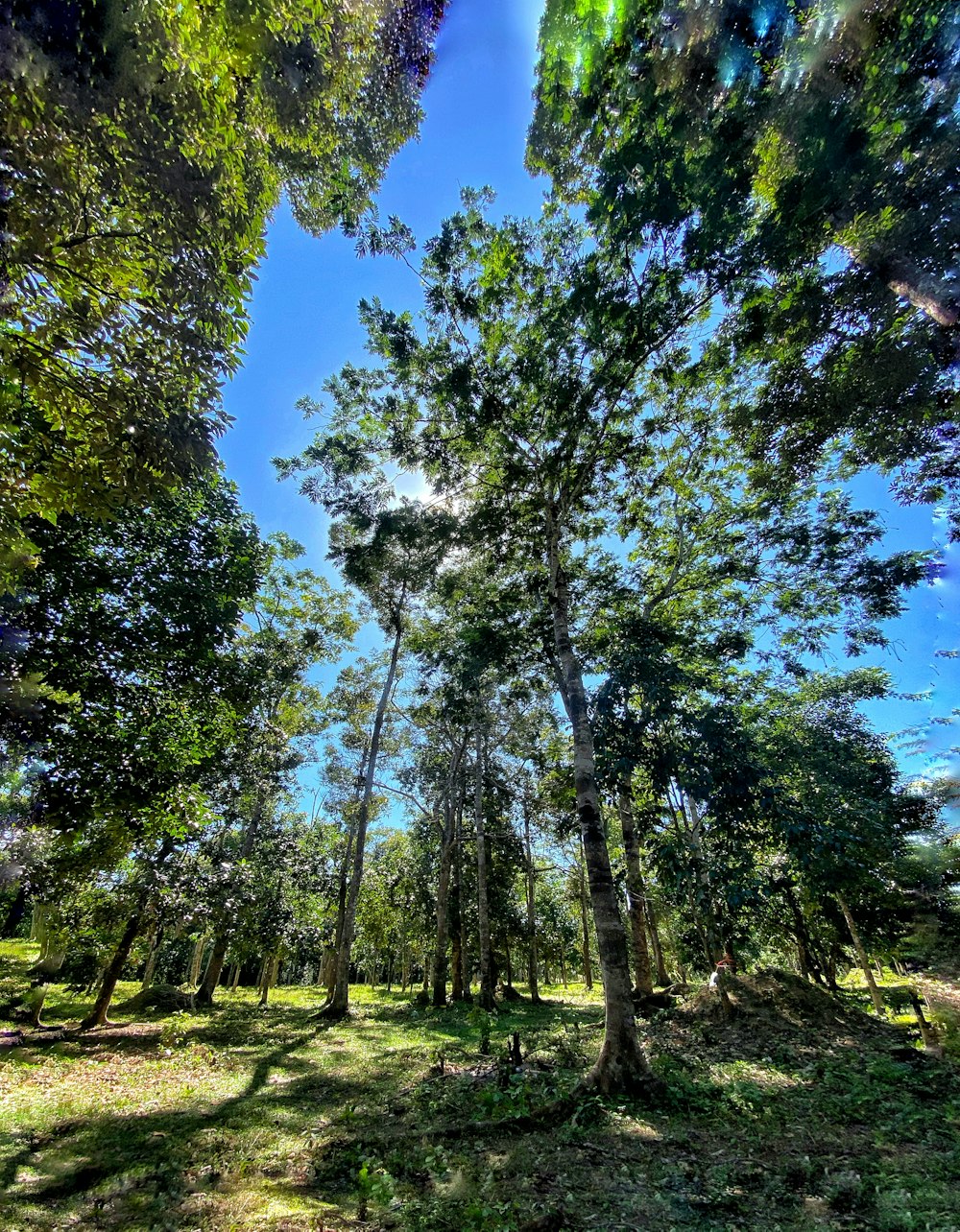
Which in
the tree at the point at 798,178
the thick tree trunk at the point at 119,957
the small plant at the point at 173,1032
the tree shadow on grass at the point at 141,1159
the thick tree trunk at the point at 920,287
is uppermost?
the tree at the point at 798,178

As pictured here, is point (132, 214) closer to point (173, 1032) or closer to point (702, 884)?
point (702, 884)

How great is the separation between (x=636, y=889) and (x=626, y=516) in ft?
30.8

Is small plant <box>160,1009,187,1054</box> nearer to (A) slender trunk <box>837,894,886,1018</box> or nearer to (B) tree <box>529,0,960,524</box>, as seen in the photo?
(B) tree <box>529,0,960,524</box>

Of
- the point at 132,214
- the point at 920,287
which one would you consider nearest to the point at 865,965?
the point at 920,287

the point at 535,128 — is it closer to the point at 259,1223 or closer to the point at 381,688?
the point at 259,1223

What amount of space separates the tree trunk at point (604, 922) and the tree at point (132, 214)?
678 centimetres

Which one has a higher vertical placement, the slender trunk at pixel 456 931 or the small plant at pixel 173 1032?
the slender trunk at pixel 456 931

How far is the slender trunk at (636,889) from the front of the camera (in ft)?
37.9

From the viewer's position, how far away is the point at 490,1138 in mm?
5316

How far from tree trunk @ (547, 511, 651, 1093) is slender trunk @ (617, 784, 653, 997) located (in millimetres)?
3547

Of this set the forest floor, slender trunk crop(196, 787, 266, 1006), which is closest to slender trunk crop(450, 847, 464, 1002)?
slender trunk crop(196, 787, 266, 1006)

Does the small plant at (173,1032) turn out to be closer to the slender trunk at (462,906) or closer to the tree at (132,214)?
the slender trunk at (462,906)

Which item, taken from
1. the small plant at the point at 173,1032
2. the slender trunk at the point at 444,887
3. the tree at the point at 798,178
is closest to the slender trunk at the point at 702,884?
the tree at the point at 798,178

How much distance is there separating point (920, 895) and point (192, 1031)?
20.5 meters
